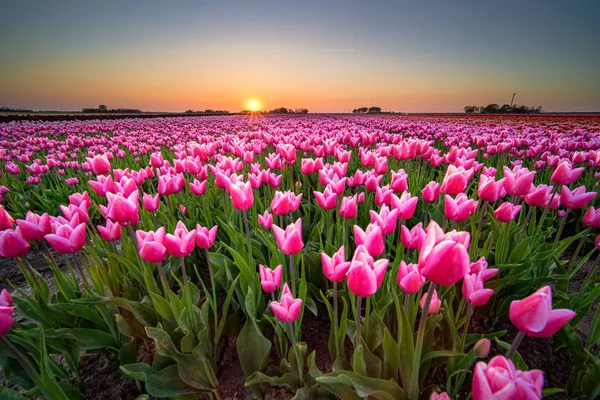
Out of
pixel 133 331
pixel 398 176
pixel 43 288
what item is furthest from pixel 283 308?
pixel 43 288

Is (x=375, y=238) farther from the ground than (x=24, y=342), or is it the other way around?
(x=375, y=238)

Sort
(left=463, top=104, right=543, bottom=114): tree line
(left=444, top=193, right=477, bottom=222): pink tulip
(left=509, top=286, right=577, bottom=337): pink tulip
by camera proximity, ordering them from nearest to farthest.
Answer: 1. (left=509, top=286, right=577, bottom=337): pink tulip
2. (left=444, top=193, right=477, bottom=222): pink tulip
3. (left=463, top=104, right=543, bottom=114): tree line

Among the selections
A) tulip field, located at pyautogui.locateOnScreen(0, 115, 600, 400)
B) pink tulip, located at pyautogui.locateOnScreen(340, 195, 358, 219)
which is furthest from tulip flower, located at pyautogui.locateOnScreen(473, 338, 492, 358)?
pink tulip, located at pyautogui.locateOnScreen(340, 195, 358, 219)

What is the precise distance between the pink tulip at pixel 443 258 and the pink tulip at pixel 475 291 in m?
0.29

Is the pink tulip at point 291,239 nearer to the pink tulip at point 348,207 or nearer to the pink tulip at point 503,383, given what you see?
the pink tulip at point 348,207

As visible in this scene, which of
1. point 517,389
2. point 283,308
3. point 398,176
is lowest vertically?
point 283,308

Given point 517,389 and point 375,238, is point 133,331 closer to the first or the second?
point 375,238

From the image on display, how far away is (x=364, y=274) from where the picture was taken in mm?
1161

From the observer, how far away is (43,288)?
213 cm

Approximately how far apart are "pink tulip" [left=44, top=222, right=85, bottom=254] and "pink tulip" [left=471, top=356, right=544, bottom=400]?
198 centimetres

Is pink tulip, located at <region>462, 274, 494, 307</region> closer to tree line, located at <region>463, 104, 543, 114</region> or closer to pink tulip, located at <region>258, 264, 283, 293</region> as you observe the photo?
pink tulip, located at <region>258, 264, 283, 293</region>

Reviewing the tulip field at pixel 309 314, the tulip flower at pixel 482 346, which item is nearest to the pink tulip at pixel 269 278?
the tulip field at pixel 309 314

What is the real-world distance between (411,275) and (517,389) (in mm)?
460

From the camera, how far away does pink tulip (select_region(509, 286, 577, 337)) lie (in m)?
0.93
